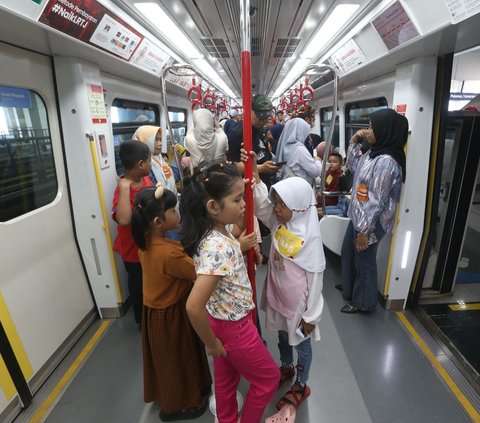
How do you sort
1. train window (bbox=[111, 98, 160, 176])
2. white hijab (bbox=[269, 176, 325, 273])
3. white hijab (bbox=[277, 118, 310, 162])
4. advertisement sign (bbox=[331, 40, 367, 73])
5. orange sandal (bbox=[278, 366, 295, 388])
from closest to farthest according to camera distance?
white hijab (bbox=[269, 176, 325, 273]) → orange sandal (bbox=[278, 366, 295, 388]) → advertisement sign (bbox=[331, 40, 367, 73]) → white hijab (bbox=[277, 118, 310, 162]) → train window (bbox=[111, 98, 160, 176])

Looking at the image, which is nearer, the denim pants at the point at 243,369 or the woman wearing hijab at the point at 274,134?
the denim pants at the point at 243,369

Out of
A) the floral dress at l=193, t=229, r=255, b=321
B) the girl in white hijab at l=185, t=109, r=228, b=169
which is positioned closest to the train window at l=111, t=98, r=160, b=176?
the girl in white hijab at l=185, t=109, r=228, b=169

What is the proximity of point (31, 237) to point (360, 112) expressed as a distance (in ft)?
15.2

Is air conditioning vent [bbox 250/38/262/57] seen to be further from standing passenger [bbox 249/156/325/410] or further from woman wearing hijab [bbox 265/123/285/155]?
standing passenger [bbox 249/156/325/410]

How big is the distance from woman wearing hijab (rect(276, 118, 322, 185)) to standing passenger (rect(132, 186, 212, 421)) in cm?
182

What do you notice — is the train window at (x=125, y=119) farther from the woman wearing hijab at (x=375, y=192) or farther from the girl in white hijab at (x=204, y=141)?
the woman wearing hijab at (x=375, y=192)

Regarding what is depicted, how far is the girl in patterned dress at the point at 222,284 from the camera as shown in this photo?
49.2 inches

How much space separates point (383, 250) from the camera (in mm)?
2990

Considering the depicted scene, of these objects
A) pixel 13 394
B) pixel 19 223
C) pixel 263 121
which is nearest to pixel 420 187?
pixel 263 121

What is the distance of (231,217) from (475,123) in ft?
8.76

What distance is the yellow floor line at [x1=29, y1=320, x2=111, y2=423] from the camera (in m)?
2.01

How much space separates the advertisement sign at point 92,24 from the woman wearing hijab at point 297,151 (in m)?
1.68

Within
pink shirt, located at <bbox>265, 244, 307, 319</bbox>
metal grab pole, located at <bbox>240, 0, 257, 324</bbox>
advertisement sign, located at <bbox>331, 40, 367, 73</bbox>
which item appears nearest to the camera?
metal grab pole, located at <bbox>240, 0, 257, 324</bbox>

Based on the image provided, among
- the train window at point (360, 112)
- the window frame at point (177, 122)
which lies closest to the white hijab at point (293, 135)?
the train window at point (360, 112)
